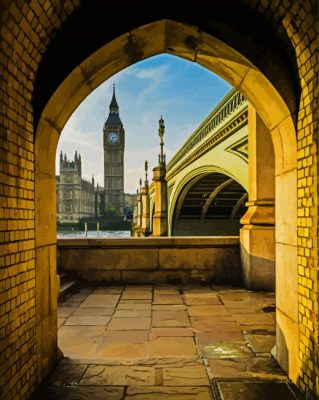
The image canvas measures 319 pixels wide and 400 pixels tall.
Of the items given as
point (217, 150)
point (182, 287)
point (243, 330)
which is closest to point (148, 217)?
point (217, 150)

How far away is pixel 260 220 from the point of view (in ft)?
22.8

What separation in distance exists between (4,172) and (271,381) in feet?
9.35

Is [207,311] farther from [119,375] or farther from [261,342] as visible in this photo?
[119,375]

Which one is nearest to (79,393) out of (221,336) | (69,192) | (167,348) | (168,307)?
(167,348)

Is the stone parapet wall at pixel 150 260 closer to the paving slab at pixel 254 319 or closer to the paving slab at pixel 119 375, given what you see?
the paving slab at pixel 254 319

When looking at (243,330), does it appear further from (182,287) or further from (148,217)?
(148,217)

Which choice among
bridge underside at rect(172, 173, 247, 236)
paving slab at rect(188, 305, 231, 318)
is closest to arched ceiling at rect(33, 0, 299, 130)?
paving slab at rect(188, 305, 231, 318)

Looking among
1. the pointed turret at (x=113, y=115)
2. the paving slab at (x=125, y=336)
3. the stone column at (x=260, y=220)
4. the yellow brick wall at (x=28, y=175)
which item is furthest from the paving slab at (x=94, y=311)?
the pointed turret at (x=113, y=115)

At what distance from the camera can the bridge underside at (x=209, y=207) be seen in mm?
24797

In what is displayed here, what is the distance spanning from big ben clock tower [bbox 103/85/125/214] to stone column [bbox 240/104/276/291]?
353 ft

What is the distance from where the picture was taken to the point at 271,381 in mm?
3229

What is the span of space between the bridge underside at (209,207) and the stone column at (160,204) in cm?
137

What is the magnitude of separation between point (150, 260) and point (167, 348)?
3554 mm

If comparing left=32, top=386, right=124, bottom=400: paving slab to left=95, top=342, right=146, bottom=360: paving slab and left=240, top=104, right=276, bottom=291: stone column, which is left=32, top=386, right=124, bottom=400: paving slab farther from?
left=240, top=104, right=276, bottom=291: stone column
